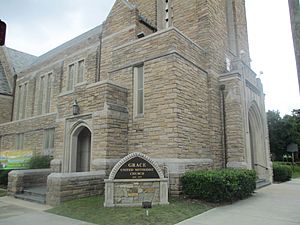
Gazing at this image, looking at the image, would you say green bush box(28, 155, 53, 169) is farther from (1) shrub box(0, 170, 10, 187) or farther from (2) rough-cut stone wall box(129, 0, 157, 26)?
(2) rough-cut stone wall box(129, 0, 157, 26)

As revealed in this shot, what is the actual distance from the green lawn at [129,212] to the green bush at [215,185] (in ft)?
1.23

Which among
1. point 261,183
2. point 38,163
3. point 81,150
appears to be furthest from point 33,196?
point 261,183

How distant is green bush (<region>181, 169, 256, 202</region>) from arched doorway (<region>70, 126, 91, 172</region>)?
195 inches

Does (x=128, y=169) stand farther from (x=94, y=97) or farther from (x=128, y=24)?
(x=128, y=24)

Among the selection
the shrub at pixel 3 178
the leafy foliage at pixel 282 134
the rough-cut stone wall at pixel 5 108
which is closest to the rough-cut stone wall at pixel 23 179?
the shrub at pixel 3 178

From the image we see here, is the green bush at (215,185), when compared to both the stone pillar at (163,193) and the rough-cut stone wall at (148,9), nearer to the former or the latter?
the stone pillar at (163,193)

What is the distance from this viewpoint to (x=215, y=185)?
8.34 m

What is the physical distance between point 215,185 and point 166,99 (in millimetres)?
3660

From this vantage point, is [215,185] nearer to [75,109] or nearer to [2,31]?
[75,109]

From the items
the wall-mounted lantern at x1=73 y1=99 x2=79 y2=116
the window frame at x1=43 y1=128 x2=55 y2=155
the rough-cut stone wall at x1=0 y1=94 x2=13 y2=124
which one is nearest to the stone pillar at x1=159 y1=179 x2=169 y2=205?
the wall-mounted lantern at x1=73 y1=99 x2=79 y2=116

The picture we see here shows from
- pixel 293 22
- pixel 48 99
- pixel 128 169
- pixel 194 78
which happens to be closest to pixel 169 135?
pixel 128 169

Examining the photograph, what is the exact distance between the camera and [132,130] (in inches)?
430

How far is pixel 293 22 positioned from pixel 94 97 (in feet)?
29.8

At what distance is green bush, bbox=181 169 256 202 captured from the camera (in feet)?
27.3
